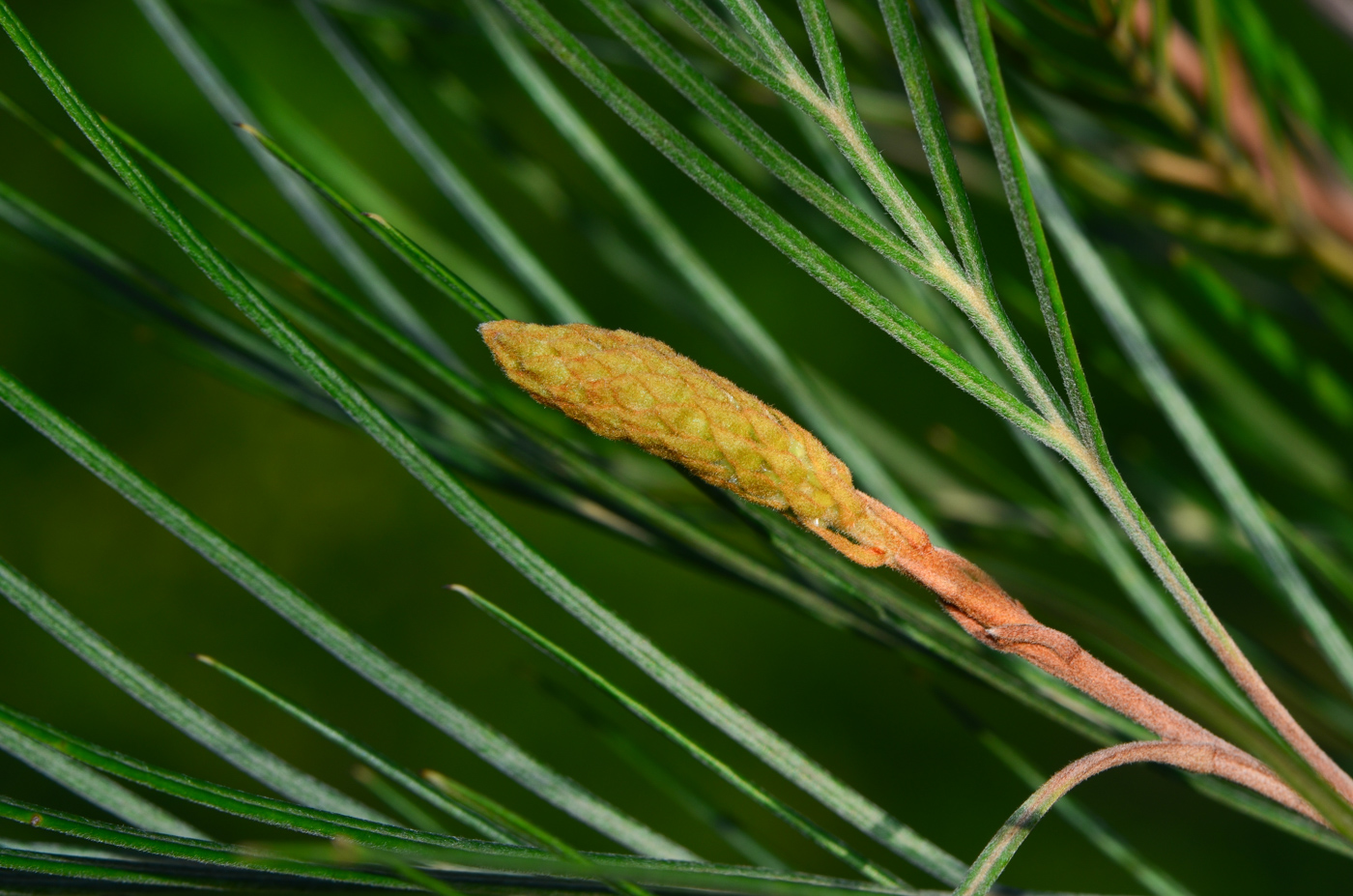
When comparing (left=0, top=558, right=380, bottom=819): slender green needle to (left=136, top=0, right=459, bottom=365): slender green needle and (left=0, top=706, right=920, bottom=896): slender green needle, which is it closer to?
(left=0, top=706, right=920, bottom=896): slender green needle

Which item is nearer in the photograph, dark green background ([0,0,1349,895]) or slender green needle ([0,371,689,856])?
slender green needle ([0,371,689,856])

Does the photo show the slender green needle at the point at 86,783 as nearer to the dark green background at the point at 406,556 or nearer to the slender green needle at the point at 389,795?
the slender green needle at the point at 389,795

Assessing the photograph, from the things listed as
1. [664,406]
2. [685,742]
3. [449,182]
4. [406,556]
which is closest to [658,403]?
[664,406]

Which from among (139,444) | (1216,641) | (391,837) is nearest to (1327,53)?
(1216,641)

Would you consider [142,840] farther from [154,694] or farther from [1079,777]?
[1079,777]

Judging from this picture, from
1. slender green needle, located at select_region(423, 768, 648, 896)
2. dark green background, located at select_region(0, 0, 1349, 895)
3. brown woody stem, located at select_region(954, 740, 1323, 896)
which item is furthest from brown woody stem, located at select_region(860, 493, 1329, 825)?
dark green background, located at select_region(0, 0, 1349, 895)

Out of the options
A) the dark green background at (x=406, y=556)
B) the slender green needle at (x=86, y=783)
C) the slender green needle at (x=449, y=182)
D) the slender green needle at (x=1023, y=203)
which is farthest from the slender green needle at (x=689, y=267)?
the dark green background at (x=406, y=556)
